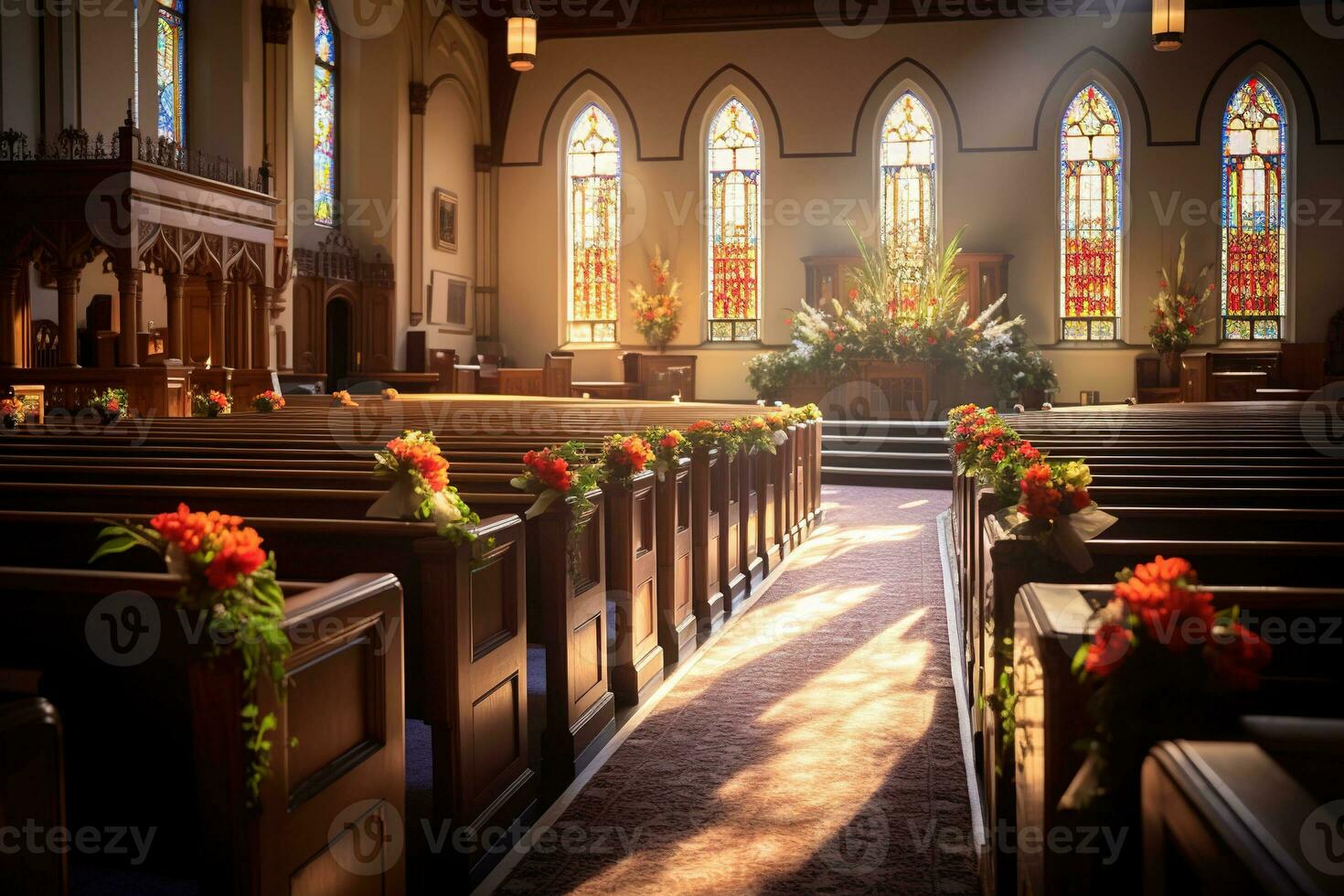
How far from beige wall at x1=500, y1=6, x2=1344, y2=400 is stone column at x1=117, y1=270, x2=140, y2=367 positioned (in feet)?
28.5

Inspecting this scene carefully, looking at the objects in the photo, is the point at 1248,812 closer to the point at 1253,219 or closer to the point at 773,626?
the point at 773,626

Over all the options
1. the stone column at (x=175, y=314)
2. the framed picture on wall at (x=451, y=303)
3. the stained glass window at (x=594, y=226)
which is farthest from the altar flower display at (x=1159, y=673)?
the stained glass window at (x=594, y=226)

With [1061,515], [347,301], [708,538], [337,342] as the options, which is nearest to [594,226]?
[347,301]

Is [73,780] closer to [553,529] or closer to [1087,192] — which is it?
[553,529]

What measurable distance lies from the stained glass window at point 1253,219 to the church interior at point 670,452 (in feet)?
0.24

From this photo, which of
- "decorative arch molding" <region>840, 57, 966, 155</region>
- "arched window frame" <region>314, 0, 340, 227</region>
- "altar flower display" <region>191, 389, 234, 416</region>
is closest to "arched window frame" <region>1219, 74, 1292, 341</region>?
"decorative arch molding" <region>840, 57, 966, 155</region>

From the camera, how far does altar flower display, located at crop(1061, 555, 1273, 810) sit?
1295 mm

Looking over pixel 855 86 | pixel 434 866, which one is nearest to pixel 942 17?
pixel 855 86

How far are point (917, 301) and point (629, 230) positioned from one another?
211 inches

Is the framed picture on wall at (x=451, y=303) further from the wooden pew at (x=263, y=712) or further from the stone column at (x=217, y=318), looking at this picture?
the wooden pew at (x=263, y=712)

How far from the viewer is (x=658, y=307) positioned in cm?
1628

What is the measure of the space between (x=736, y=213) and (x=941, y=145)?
317 centimetres

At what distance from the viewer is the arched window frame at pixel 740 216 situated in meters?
16.5

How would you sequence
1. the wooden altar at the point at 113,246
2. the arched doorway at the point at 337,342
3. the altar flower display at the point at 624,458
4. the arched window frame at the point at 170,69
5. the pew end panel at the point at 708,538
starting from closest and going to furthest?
the altar flower display at the point at 624,458 < the pew end panel at the point at 708,538 < the wooden altar at the point at 113,246 < the arched window frame at the point at 170,69 < the arched doorway at the point at 337,342
